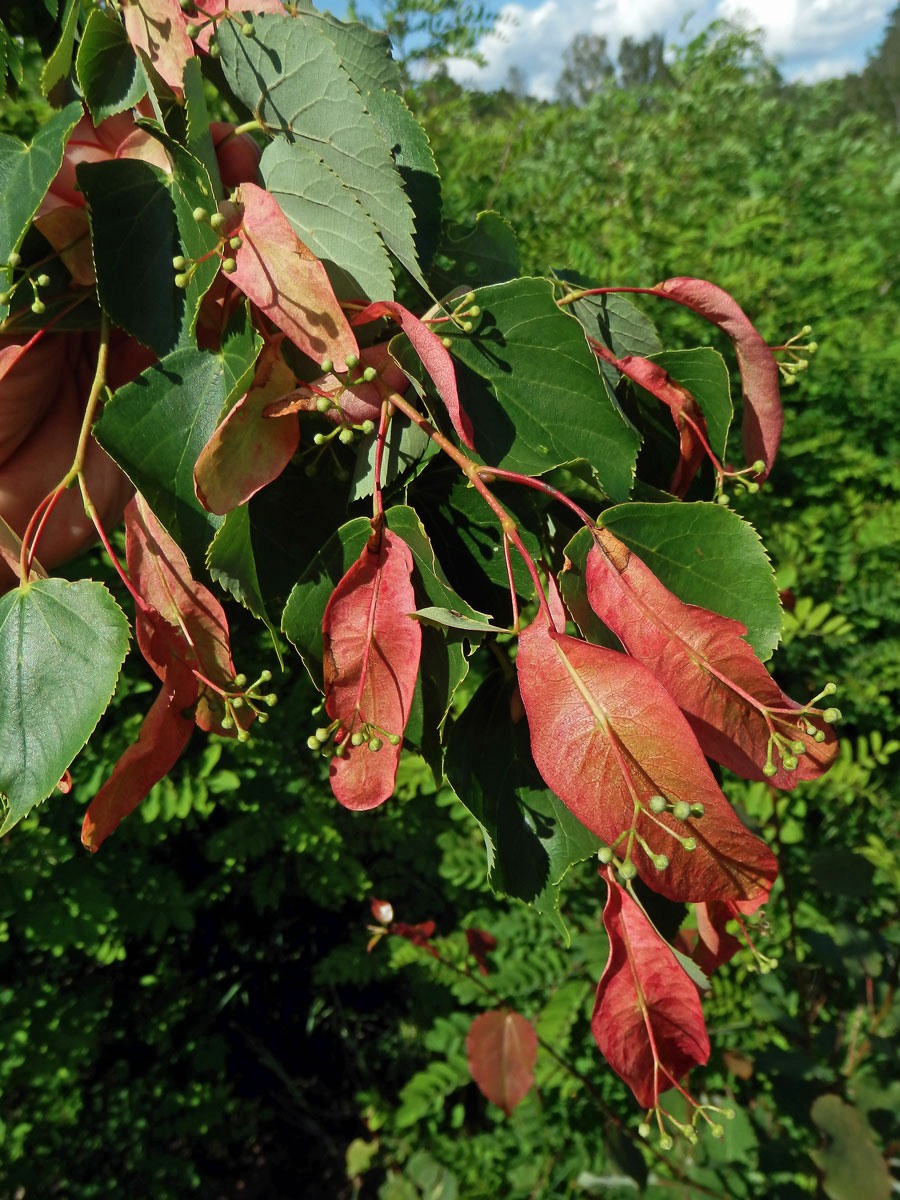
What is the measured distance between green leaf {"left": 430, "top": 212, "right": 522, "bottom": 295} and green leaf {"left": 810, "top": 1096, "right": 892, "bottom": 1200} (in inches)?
40.4

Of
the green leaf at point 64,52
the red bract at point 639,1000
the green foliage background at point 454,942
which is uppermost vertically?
the green leaf at point 64,52

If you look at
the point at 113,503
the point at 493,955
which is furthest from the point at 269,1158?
the point at 113,503

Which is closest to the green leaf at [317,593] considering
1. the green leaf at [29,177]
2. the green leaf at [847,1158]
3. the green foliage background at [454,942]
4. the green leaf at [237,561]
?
the green leaf at [237,561]

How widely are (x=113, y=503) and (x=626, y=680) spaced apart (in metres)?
0.60

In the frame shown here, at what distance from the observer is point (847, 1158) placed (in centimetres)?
92

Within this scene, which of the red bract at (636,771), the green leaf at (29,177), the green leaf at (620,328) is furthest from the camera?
the green leaf at (620,328)

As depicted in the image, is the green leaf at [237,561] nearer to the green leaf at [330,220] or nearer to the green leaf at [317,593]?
the green leaf at [317,593]

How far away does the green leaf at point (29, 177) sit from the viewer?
17.3 inches

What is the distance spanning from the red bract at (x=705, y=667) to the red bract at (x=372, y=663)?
98 millimetres

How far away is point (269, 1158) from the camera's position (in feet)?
6.26

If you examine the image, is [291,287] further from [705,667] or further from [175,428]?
[705,667]

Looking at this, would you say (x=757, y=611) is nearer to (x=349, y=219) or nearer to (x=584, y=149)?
(x=349, y=219)

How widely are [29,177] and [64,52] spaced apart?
0.09 metres

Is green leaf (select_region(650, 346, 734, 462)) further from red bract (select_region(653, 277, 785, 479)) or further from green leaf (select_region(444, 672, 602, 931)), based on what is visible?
green leaf (select_region(444, 672, 602, 931))
